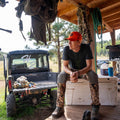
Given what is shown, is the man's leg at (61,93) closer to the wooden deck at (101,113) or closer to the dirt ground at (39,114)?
the wooden deck at (101,113)

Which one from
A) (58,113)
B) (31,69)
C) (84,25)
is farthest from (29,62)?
(58,113)

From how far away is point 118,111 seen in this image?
1776mm

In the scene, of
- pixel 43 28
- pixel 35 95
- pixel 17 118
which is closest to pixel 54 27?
pixel 35 95

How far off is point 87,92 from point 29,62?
9.71 ft

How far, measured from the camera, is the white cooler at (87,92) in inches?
80.1

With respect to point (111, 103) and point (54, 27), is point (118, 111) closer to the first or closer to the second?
point (111, 103)

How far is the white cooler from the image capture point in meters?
2.04

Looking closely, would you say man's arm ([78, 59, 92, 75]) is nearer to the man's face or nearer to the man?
the man

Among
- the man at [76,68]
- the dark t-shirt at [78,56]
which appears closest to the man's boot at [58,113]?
the man at [76,68]

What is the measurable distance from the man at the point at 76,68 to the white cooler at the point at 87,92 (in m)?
0.28

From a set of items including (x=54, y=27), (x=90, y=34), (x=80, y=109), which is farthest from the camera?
(x=54, y=27)

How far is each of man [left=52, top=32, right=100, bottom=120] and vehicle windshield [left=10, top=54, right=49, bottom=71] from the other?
2.77m

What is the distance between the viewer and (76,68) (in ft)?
6.54

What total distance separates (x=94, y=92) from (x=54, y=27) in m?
6.70
